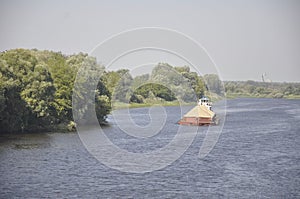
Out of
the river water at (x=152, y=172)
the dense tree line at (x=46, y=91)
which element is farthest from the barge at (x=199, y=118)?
the river water at (x=152, y=172)

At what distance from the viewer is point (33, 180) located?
1221 inches

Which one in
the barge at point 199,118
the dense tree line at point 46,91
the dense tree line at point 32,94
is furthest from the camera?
the barge at point 199,118

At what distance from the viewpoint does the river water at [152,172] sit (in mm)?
28389

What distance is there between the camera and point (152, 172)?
34.2 m

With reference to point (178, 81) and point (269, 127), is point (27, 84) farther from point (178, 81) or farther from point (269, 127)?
point (178, 81)

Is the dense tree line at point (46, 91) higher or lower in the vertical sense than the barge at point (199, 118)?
higher

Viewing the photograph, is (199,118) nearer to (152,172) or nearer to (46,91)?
(46,91)

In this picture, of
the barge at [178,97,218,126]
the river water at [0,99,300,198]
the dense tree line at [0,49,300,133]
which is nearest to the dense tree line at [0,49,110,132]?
the dense tree line at [0,49,300,133]

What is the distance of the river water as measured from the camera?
28.4 m

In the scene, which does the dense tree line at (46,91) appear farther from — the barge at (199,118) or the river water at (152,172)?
the barge at (199,118)

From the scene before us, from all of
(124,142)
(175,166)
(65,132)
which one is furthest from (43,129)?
(175,166)

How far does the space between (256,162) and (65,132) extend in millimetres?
26268

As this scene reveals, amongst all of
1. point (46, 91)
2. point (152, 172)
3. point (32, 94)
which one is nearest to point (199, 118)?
point (46, 91)

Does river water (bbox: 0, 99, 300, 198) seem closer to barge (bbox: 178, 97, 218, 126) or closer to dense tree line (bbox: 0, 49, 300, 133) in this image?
dense tree line (bbox: 0, 49, 300, 133)
